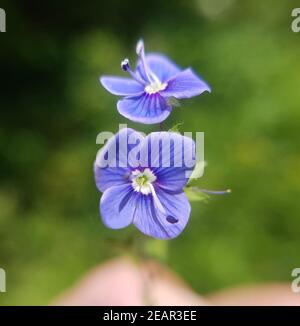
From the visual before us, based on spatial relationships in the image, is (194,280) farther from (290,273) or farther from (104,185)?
(104,185)

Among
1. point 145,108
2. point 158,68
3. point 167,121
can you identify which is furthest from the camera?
point 167,121

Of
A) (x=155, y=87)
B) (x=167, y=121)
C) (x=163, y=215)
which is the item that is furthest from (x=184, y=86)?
(x=167, y=121)

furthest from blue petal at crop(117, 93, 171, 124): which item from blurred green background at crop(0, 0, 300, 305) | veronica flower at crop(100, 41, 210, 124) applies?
blurred green background at crop(0, 0, 300, 305)

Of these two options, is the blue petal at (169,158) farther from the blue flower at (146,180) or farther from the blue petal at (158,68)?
the blue petal at (158,68)

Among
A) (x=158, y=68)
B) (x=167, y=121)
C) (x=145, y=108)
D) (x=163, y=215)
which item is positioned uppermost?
(x=167, y=121)

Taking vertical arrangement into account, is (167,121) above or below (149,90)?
above

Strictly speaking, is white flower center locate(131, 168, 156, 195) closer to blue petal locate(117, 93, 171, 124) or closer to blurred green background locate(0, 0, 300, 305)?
blue petal locate(117, 93, 171, 124)

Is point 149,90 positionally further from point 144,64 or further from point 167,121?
point 167,121
